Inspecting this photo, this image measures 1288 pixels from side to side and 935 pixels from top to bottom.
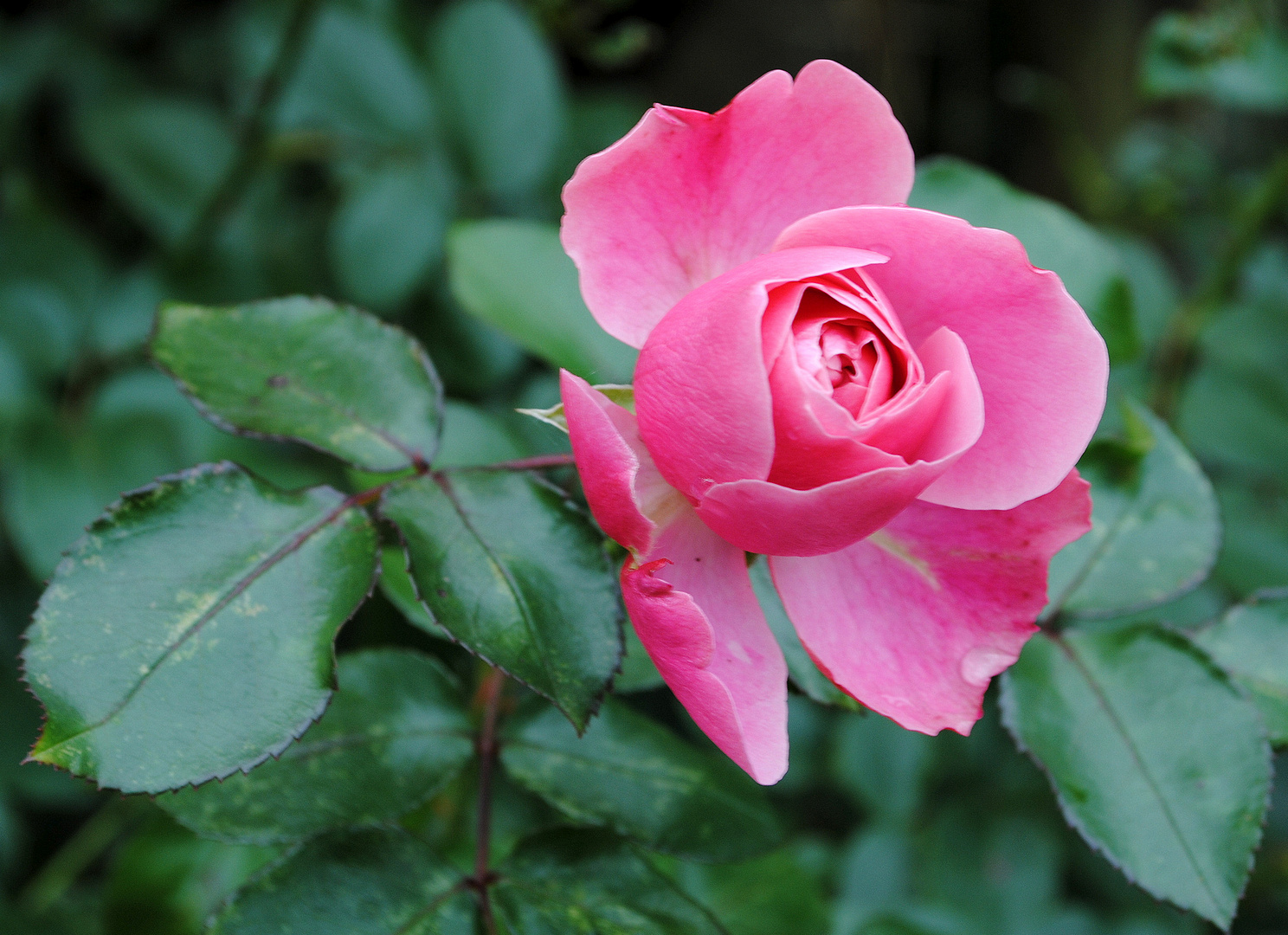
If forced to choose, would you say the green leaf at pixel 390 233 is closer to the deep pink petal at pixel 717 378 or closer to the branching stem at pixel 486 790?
the branching stem at pixel 486 790

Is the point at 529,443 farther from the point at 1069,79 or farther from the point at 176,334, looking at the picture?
the point at 1069,79

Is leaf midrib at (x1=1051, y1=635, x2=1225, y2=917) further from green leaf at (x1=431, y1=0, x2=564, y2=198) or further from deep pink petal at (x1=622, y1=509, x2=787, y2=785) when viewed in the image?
green leaf at (x1=431, y1=0, x2=564, y2=198)

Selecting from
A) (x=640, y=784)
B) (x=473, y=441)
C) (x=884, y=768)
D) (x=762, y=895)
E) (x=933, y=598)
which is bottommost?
(x=884, y=768)

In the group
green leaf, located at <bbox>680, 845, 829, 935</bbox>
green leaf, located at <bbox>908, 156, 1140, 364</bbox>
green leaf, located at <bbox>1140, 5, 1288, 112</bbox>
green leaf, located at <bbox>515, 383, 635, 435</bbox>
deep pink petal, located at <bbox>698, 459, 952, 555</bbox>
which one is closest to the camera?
deep pink petal, located at <bbox>698, 459, 952, 555</bbox>

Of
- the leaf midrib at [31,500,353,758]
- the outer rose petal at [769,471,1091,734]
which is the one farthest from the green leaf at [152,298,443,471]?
the outer rose petal at [769,471,1091,734]

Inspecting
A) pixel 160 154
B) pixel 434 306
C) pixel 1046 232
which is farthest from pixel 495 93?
pixel 1046 232

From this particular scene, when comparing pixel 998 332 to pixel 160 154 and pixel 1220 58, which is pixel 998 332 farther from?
pixel 160 154

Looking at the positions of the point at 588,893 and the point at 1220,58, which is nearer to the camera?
the point at 588,893
